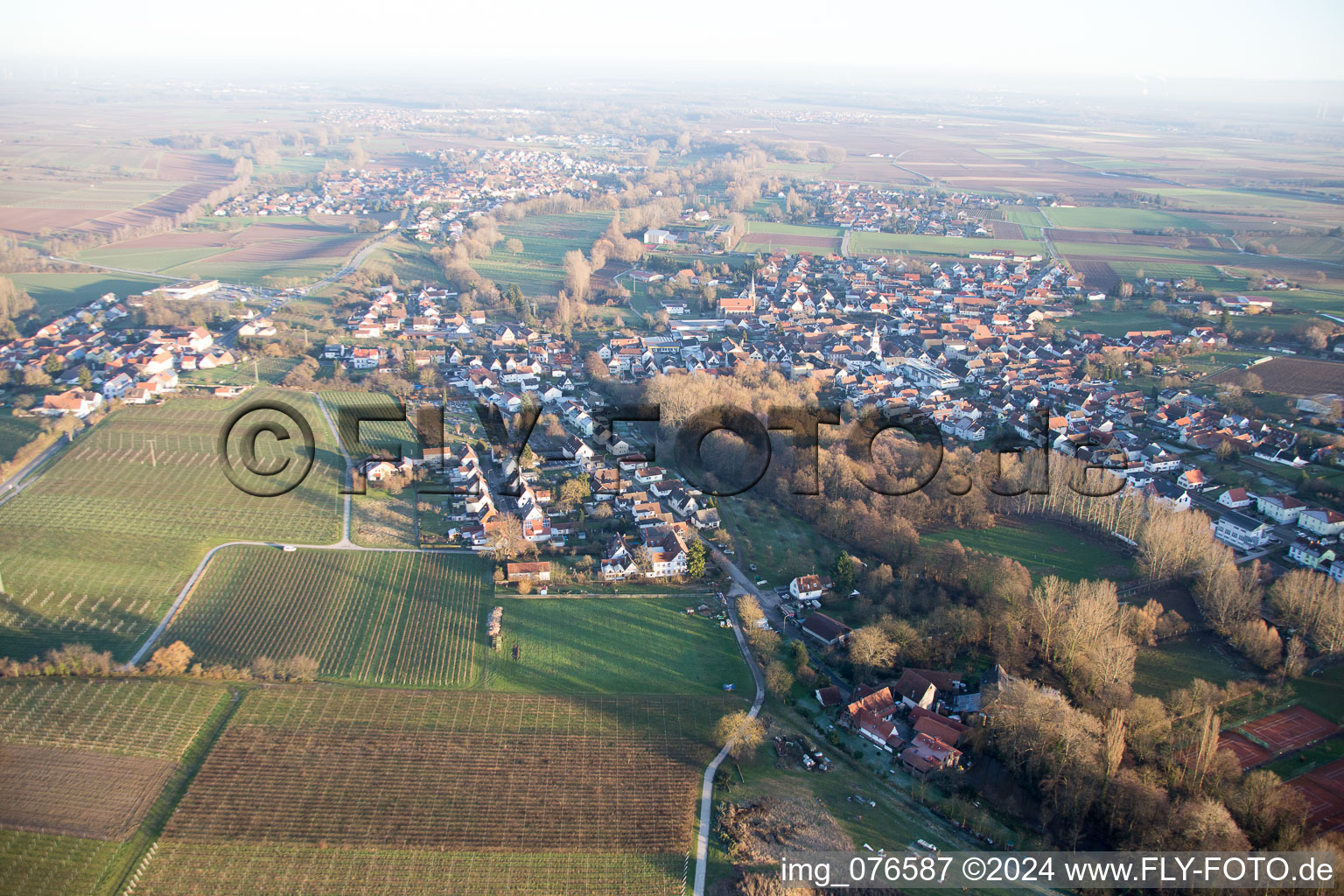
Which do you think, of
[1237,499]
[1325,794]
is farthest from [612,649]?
[1237,499]

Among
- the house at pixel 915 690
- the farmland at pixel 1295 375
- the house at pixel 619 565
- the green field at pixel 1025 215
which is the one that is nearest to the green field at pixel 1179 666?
the house at pixel 915 690

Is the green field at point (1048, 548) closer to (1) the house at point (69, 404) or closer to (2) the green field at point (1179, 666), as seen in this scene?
(2) the green field at point (1179, 666)

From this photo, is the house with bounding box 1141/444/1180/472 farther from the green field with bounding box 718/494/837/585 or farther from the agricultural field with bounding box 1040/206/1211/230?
the agricultural field with bounding box 1040/206/1211/230

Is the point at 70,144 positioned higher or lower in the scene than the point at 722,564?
higher

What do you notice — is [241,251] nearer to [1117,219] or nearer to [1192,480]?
[1192,480]

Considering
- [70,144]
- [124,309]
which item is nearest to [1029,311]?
[124,309]

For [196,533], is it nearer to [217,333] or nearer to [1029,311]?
[217,333]
